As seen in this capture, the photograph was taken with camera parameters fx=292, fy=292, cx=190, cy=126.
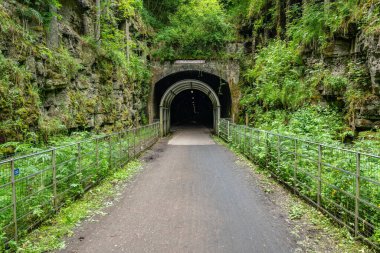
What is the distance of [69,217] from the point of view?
4.98 m

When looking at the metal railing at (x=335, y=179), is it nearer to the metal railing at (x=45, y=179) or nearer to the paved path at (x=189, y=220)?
the paved path at (x=189, y=220)

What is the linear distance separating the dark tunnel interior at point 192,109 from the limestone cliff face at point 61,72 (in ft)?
61.7

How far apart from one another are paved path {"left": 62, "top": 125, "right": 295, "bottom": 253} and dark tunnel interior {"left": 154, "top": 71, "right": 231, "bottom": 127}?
14.3m

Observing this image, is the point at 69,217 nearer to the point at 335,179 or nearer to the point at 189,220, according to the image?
the point at 189,220

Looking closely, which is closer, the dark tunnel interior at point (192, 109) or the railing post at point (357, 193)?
the railing post at point (357, 193)

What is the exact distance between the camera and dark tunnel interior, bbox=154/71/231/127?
22953 mm

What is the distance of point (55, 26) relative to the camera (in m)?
10.2

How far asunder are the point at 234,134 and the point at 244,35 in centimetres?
1067

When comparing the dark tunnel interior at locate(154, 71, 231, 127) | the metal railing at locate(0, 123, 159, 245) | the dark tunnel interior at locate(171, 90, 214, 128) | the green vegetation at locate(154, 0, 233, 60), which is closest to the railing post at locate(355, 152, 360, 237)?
the metal railing at locate(0, 123, 159, 245)

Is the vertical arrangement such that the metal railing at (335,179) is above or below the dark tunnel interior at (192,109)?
below

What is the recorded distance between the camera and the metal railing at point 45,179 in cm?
411

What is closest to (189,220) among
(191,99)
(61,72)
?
(61,72)

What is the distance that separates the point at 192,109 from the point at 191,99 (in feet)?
12.1

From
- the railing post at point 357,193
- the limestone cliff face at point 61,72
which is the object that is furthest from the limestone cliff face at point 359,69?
the limestone cliff face at point 61,72
